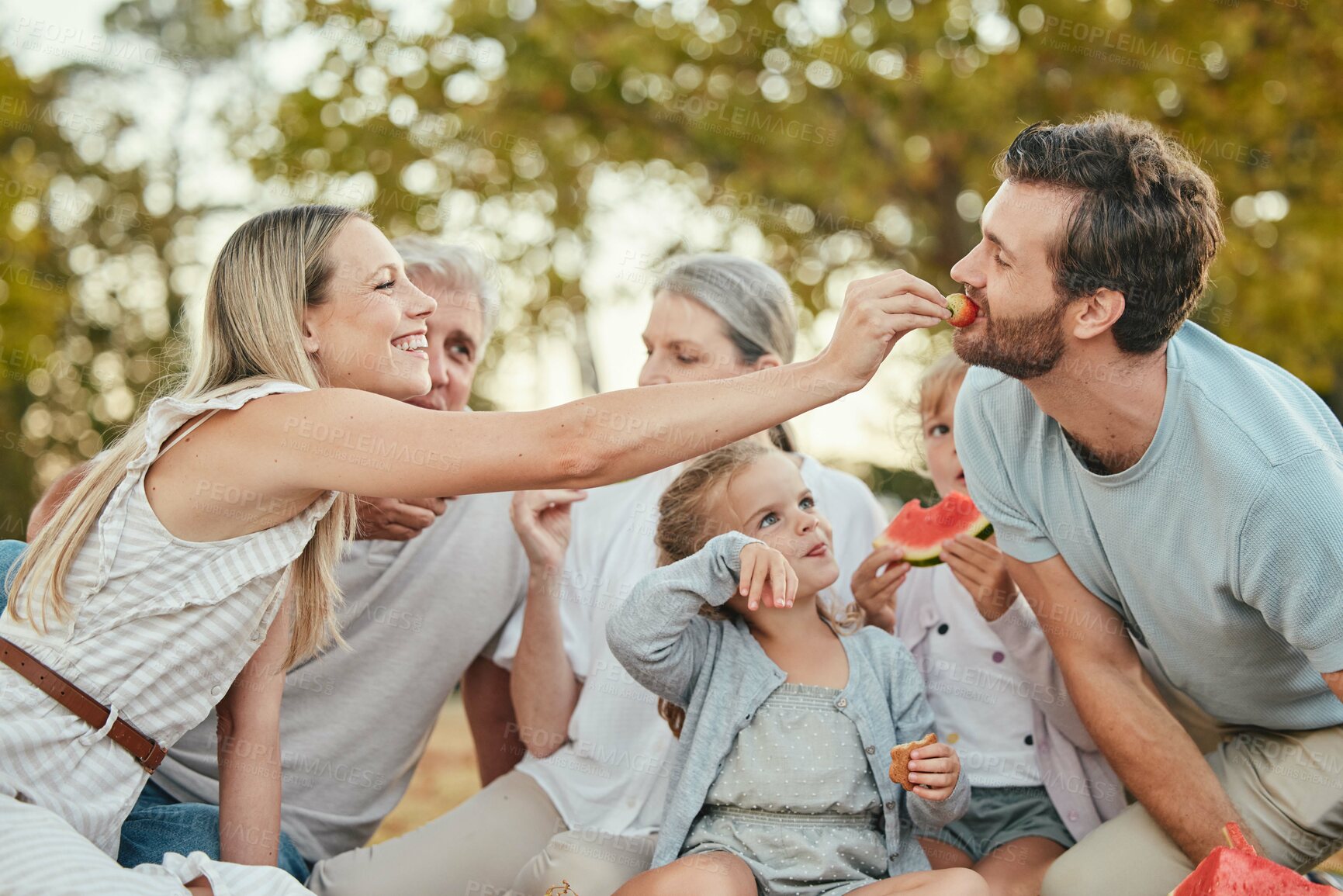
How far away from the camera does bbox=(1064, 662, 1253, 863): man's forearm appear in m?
3.51

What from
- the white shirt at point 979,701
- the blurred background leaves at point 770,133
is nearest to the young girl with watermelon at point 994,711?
the white shirt at point 979,701

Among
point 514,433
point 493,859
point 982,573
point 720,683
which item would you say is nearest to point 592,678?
point 493,859

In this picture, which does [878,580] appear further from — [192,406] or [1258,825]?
[192,406]

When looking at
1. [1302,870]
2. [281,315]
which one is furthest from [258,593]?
[1302,870]

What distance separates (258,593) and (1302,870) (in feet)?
10.7

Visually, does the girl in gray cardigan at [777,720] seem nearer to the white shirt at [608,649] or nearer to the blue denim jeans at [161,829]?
the white shirt at [608,649]

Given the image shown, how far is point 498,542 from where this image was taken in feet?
14.8

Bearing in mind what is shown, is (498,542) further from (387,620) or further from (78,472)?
(78,472)

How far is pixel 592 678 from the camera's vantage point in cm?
421

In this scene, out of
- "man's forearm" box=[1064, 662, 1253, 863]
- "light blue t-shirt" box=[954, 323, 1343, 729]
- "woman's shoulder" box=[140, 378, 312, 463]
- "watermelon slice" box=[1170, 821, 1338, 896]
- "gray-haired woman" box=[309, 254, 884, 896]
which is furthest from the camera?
"gray-haired woman" box=[309, 254, 884, 896]

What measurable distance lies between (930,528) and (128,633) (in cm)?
248

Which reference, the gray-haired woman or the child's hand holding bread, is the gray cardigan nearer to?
the child's hand holding bread

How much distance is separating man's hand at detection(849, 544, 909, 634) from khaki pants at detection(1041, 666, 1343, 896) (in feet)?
3.03

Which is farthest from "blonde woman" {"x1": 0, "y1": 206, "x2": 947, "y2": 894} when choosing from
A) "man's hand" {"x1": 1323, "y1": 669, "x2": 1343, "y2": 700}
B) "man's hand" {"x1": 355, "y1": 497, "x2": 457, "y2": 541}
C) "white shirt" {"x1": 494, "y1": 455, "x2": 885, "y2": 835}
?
"man's hand" {"x1": 1323, "y1": 669, "x2": 1343, "y2": 700}
